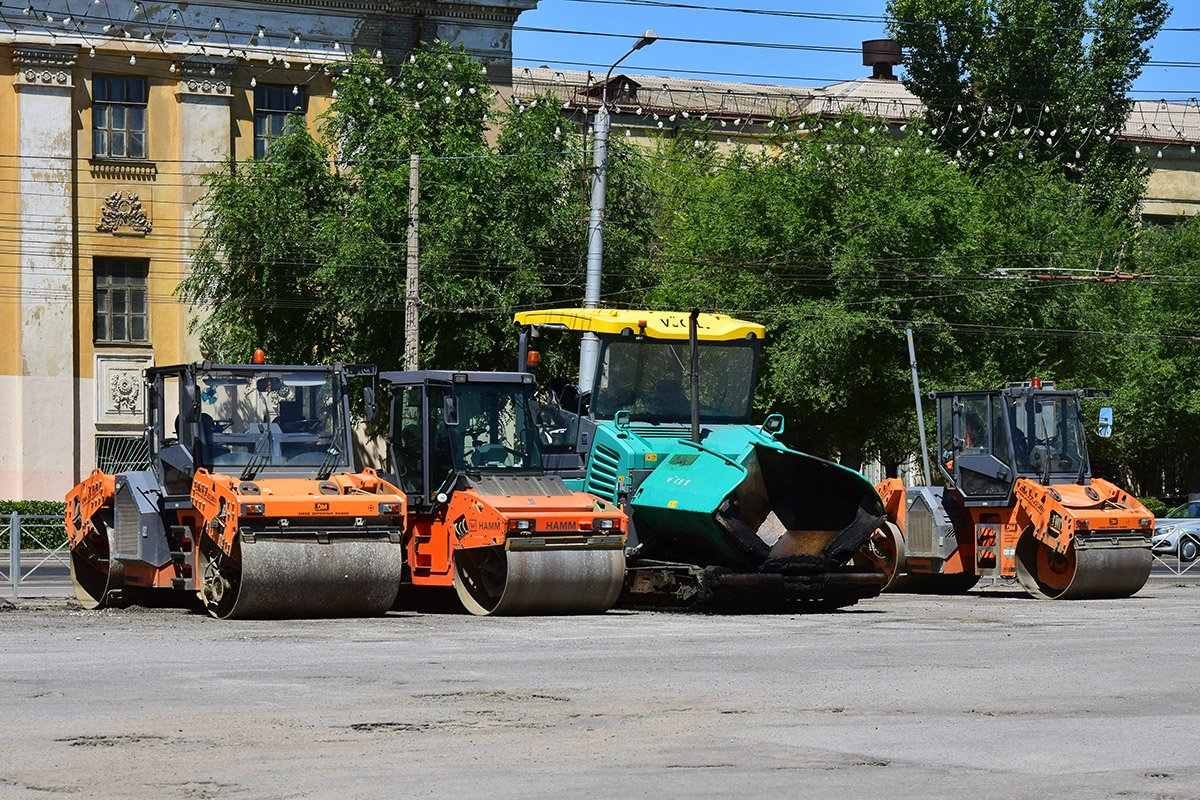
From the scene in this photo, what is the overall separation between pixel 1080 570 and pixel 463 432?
8262 mm

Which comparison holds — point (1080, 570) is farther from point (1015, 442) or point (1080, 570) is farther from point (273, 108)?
point (273, 108)

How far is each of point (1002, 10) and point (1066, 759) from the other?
146 ft

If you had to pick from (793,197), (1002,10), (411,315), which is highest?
(1002,10)

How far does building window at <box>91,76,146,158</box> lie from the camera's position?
38.5 metres

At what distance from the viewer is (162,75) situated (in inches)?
1518

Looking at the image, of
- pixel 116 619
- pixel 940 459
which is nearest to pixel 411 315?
pixel 940 459

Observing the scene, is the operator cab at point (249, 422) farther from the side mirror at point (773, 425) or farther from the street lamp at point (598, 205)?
the street lamp at point (598, 205)

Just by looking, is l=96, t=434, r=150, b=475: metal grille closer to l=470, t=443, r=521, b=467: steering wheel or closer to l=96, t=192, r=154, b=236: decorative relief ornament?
l=96, t=192, r=154, b=236: decorative relief ornament

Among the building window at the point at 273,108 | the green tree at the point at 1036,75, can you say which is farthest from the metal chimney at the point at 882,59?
the building window at the point at 273,108

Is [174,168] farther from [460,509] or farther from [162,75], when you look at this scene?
[460,509]

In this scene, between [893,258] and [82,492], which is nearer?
[82,492]

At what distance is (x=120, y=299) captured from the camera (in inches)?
1539

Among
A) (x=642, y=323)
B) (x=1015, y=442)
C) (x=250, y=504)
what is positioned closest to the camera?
(x=250, y=504)

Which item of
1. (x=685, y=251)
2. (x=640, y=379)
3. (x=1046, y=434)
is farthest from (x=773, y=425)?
(x=685, y=251)
